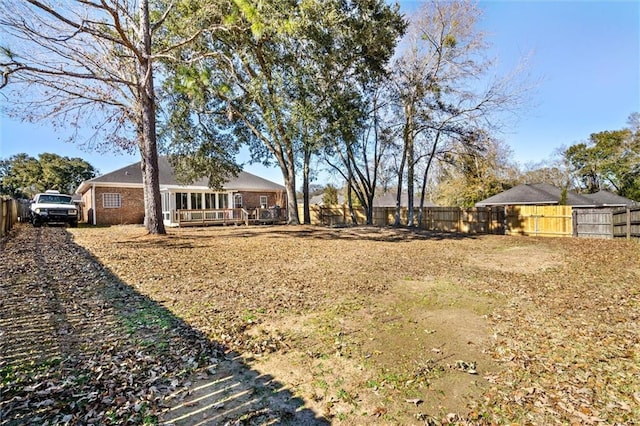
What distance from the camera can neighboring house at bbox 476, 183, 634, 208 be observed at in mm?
21844

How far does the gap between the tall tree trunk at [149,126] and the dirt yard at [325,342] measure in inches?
153

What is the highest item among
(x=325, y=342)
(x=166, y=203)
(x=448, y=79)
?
(x=448, y=79)

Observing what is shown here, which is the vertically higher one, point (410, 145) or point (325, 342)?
point (410, 145)

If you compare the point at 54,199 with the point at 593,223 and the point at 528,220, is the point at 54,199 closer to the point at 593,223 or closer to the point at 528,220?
the point at 528,220

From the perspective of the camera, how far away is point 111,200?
1973cm

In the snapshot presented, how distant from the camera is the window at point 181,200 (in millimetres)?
20375

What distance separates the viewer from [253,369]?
3.24m

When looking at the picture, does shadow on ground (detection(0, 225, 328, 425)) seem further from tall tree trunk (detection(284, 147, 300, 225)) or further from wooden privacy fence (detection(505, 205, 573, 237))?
wooden privacy fence (detection(505, 205, 573, 237))

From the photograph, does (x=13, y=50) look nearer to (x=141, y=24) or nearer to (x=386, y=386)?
(x=141, y=24)

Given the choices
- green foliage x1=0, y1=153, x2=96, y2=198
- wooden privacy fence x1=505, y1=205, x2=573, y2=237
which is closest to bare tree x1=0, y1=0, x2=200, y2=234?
wooden privacy fence x1=505, y1=205, x2=573, y2=237

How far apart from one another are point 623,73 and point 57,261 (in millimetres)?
19370

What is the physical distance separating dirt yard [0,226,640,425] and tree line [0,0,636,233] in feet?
20.8

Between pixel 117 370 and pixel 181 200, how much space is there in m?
19.0

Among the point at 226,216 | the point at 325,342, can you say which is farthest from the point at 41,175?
the point at 325,342
